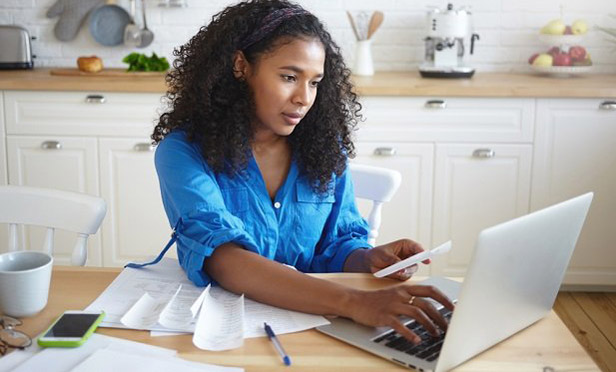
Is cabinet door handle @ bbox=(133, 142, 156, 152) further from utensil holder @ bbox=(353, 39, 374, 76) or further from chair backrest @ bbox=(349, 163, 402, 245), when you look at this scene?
chair backrest @ bbox=(349, 163, 402, 245)

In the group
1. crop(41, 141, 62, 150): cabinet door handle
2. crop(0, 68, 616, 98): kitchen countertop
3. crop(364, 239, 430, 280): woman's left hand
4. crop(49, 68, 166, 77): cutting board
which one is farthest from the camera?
crop(49, 68, 166, 77): cutting board

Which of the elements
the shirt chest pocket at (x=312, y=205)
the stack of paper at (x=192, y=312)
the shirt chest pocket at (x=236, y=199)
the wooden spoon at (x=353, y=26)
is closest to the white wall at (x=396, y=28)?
the wooden spoon at (x=353, y=26)

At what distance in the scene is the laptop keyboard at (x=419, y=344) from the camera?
122cm

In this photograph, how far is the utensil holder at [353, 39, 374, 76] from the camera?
12.0 feet

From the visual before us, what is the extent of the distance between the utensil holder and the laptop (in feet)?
7.77

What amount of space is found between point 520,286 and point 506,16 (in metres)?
2.82

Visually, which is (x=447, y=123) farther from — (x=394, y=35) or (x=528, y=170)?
(x=394, y=35)

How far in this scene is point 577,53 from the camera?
364 cm

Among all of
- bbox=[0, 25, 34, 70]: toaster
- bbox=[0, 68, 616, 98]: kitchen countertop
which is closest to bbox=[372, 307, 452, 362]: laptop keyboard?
bbox=[0, 68, 616, 98]: kitchen countertop

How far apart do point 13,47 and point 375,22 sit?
160 cm

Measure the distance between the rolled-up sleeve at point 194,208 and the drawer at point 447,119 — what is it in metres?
1.73

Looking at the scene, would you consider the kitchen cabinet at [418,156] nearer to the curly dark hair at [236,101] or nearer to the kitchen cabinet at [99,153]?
the kitchen cabinet at [99,153]

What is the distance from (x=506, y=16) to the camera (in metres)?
3.83

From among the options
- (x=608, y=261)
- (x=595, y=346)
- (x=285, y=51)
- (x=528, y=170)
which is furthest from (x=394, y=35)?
(x=285, y=51)
